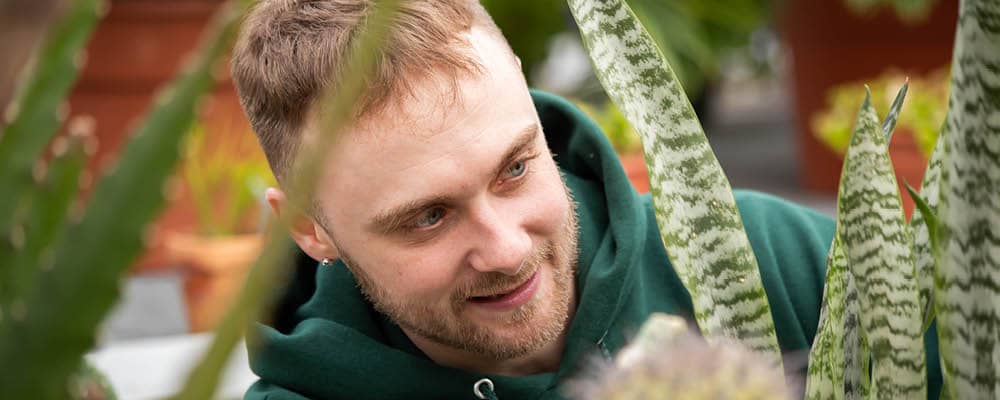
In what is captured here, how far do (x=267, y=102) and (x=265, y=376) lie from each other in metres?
0.28

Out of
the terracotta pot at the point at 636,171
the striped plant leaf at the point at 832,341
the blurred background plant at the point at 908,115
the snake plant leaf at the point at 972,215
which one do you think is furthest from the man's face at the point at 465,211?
the terracotta pot at the point at 636,171

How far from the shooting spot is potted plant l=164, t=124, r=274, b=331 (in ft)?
9.17

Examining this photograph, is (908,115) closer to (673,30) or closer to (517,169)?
(517,169)

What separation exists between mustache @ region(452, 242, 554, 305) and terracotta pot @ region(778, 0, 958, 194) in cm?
363

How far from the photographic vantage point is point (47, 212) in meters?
0.39

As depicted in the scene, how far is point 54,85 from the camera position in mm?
385

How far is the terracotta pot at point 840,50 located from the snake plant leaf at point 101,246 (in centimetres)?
430

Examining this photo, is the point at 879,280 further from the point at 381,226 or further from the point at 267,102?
the point at 267,102

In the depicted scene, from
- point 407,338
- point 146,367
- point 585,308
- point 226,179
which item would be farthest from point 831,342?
point 226,179

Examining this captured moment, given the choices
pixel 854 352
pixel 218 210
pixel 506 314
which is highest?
pixel 854 352

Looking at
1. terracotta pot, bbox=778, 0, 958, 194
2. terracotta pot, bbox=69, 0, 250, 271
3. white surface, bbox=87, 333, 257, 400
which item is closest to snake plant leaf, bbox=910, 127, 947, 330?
white surface, bbox=87, 333, 257, 400

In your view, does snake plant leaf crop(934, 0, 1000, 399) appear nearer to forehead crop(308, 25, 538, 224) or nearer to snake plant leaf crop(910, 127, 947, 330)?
snake plant leaf crop(910, 127, 947, 330)

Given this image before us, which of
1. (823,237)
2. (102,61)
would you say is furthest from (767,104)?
(823,237)

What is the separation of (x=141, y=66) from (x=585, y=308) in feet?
8.99
